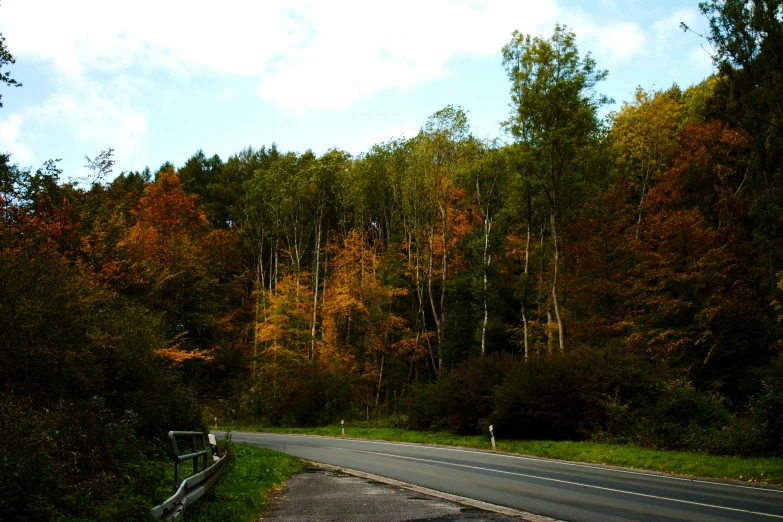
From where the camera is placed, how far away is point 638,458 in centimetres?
1783

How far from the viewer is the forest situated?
14.9 meters

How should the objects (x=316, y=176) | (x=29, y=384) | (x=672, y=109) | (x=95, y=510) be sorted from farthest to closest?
(x=316, y=176) < (x=672, y=109) < (x=29, y=384) < (x=95, y=510)

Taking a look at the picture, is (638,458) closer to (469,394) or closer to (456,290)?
(469,394)

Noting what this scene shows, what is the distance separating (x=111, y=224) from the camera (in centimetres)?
2716

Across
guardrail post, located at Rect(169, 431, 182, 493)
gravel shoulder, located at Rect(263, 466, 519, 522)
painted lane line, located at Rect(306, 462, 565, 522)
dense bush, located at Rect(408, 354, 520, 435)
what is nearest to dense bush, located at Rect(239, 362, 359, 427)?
dense bush, located at Rect(408, 354, 520, 435)

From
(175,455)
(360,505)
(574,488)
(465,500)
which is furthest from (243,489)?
(574,488)

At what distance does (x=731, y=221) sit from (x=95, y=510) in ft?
106

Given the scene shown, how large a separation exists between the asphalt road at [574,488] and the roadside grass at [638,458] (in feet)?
3.31

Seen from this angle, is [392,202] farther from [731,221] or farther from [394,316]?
[731,221]

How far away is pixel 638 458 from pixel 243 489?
11.4 m

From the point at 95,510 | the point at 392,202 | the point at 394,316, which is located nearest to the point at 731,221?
the point at 394,316

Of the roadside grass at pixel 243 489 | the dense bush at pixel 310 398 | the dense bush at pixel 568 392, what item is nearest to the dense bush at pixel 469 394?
the dense bush at pixel 568 392

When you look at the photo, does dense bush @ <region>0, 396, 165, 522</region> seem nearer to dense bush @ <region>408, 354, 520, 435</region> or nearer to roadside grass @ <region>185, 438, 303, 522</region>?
roadside grass @ <region>185, 438, 303, 522</region>

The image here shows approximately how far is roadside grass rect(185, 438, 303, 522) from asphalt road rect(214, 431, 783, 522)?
244 centimetres
